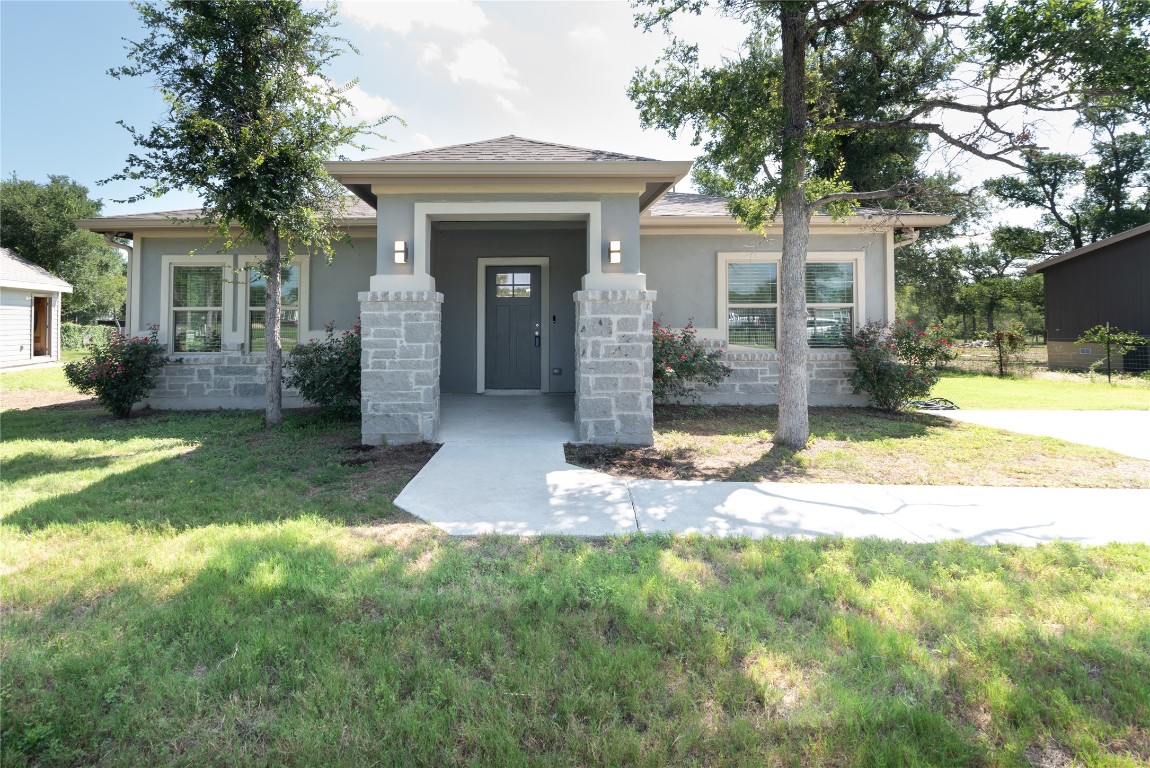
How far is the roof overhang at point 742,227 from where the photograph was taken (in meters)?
8.89

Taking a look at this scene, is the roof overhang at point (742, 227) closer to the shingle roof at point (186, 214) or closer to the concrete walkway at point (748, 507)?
the shingle roof at point (186, 214)

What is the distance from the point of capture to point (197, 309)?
9297 mm

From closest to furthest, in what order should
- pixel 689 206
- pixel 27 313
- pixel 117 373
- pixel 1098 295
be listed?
pixel 117 373 < pixel 689 206 < pixel 27 313 < pixel 1098 295

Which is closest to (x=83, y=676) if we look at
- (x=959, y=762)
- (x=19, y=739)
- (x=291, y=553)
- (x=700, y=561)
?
(x=19, y=739)

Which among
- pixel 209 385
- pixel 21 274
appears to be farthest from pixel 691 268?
pixel 21 274

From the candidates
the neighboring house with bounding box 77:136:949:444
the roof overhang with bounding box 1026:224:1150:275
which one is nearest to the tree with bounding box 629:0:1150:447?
the neighboring house with bounding box 77:136:949:444

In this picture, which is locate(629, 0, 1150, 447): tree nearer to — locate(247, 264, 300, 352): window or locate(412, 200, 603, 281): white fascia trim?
locate(412, 200, 603, 281): white fascia trim

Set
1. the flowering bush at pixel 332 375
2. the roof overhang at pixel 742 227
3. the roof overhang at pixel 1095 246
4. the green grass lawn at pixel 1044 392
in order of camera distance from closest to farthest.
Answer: the flowering bush at pixel 332 375, the roof overhang at pixel 742 227, the green grass lawn at pixel 1044 392, the roof overhang at pixel 1095 246

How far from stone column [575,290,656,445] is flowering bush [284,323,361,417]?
3.16 m

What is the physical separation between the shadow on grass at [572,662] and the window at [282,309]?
6.77m

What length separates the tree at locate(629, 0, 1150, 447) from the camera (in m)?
5.54

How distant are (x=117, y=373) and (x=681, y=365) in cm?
820

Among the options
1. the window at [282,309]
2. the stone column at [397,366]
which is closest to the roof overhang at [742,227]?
the stone column at [397,366]

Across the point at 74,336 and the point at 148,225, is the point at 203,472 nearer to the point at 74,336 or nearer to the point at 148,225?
the point at 148,225
